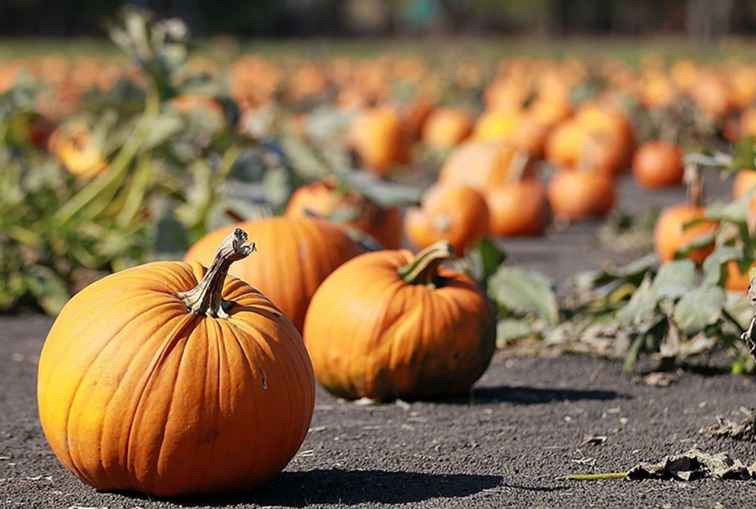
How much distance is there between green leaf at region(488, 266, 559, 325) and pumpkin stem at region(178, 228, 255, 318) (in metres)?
2.07

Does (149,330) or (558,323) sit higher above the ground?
(149,330)

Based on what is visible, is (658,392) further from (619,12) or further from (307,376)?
(619,12)

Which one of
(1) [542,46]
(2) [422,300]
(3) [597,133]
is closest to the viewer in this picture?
(2) [422,300]

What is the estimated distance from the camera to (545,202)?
362 inches

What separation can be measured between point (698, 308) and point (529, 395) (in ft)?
2.17

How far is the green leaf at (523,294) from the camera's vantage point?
5.52 meters

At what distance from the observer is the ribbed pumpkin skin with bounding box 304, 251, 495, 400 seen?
15.3 feet

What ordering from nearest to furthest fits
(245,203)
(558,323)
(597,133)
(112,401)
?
(112,401), (558,323), (245,203), (597,133)

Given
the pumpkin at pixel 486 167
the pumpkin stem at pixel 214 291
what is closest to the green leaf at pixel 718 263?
the pumpkin stem at pixel 214 291

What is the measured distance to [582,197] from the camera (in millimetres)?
10016

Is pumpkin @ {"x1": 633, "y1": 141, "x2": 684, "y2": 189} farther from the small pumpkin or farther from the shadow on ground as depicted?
the shadow on ground

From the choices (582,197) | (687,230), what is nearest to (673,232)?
(687,230)

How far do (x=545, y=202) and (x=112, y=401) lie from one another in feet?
19.8

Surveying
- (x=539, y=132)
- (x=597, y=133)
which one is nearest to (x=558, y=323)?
(x=597, y=133)
